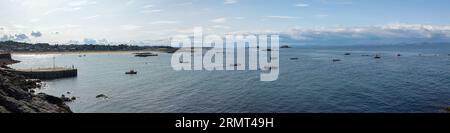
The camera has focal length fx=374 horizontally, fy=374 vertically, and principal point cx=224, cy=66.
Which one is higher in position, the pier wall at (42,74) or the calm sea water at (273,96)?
the pier wall at (42,74)

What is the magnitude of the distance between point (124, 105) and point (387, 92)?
162 feet

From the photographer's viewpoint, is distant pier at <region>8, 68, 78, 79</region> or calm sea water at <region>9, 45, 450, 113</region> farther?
distant pier at <region>8, 68, 78, 79</region>

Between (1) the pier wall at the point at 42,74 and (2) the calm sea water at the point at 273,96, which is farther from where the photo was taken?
(1) the pier wall at the point at 42,74

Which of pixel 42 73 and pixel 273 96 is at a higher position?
pixel 42 73

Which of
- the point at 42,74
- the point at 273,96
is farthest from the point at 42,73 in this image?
the point at 273,96

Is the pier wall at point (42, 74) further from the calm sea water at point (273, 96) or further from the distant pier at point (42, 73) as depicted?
the calm sea water at point (273, 96)

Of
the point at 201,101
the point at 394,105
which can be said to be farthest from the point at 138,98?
the point at 394,105

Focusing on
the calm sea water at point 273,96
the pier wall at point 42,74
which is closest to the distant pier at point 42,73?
the pier wall at point 42,74

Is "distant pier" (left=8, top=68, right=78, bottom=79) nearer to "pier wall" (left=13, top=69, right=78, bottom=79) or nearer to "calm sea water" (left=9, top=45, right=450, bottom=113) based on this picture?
"pier wall" (left=13, top=69, right=78, bottom=79)

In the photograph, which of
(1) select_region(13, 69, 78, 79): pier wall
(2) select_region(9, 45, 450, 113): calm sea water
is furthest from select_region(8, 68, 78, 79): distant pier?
(2) select_region(9, 45, 450, 113): calm sea water

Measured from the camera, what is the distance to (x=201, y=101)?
215ft

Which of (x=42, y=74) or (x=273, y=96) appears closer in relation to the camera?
(x=273, y=96)

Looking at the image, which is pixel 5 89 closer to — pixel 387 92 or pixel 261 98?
pixel 261 98

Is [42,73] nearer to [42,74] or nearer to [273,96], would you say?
[42,74]
